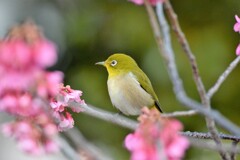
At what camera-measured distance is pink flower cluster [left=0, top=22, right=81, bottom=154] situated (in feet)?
3.59

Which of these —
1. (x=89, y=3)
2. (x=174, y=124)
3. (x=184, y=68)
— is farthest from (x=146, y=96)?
(x=89, y=3)

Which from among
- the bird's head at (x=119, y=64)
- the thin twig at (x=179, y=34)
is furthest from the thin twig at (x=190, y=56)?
the bird's head at (x=119, y=64)

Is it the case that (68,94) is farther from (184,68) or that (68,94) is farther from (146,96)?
(184,68)

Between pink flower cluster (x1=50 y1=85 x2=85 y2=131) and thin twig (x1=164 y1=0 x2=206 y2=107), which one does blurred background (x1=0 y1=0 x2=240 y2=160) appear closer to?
pink flower cluster (x1=50 y1=85 x2=85 y2=131)

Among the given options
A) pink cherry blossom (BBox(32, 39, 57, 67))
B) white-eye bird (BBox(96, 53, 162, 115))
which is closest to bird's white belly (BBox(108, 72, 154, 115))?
white-eye bird (BBox(96, 53, 162, 115))

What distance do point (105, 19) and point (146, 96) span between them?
7.38 ft

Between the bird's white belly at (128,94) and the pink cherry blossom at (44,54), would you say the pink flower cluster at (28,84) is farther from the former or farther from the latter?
the bird's white belly at (128,94)

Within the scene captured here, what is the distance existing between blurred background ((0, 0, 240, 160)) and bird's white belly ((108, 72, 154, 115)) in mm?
1292

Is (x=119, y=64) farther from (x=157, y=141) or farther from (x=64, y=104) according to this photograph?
(x=157, y=141)

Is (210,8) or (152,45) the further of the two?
Answer: (210,8)

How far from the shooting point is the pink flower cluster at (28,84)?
Answer: 109cm

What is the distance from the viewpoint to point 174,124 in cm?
124

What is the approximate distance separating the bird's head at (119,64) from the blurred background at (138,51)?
138cm

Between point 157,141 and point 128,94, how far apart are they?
225 centimetres
